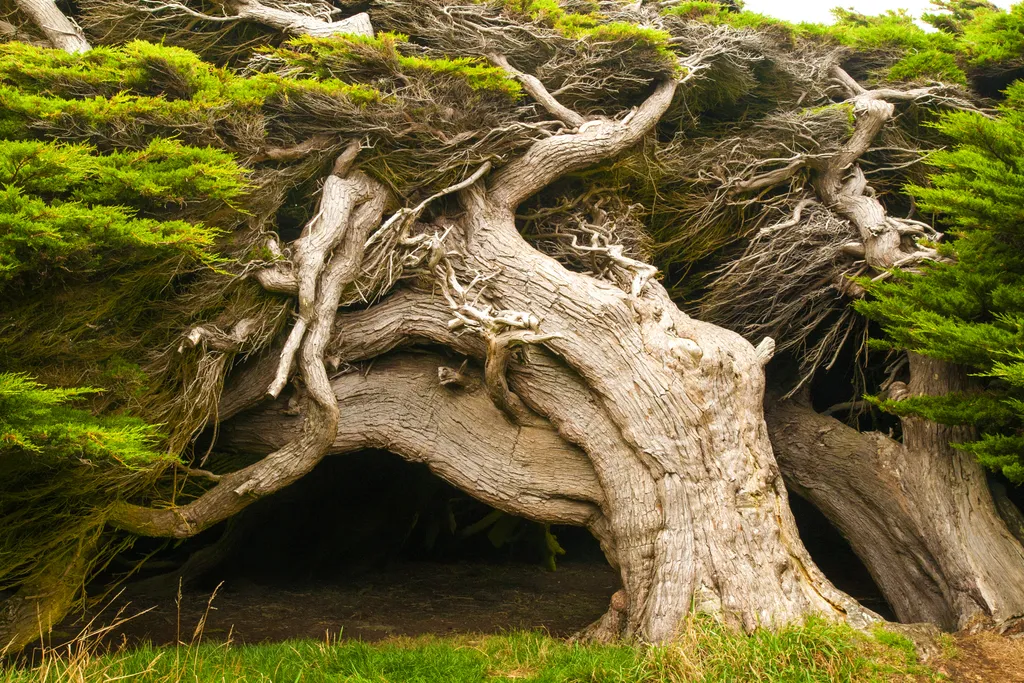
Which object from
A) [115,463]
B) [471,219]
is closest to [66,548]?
[115,463]

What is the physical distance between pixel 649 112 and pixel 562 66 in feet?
3.16

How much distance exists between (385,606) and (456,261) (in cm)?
412

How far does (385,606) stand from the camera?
7984mm

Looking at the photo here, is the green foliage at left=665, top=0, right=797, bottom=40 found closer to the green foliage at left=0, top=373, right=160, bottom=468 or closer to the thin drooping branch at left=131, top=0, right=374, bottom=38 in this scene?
the thin drooping branch at left=131, top=0, right=374, bottom=38

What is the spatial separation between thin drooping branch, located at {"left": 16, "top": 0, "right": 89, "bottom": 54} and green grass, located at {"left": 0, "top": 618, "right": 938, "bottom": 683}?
16.3 ft

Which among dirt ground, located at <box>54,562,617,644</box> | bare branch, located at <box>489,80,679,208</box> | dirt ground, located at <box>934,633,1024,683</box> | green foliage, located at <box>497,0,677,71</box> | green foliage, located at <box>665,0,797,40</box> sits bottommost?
dirt ground, located at <box>54,562,617,644</box>

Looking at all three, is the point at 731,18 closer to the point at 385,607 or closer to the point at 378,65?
the point at 378,65

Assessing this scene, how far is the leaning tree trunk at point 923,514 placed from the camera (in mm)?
5363

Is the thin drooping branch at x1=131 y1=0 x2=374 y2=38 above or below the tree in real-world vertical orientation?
above

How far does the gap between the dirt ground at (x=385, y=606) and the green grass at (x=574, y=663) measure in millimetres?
1808

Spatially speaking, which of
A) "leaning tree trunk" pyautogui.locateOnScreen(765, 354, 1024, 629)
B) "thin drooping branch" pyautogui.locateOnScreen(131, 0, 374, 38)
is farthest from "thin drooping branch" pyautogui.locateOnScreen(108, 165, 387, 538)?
"leaning tree trunk" pyautogui.locateOnScreen(765, 354, 1024, 629)

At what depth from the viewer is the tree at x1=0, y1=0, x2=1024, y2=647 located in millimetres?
4680

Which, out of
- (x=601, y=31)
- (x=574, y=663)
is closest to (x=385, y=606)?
(x=574, y=663)

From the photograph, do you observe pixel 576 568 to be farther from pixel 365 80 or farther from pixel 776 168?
pixel 365 80
